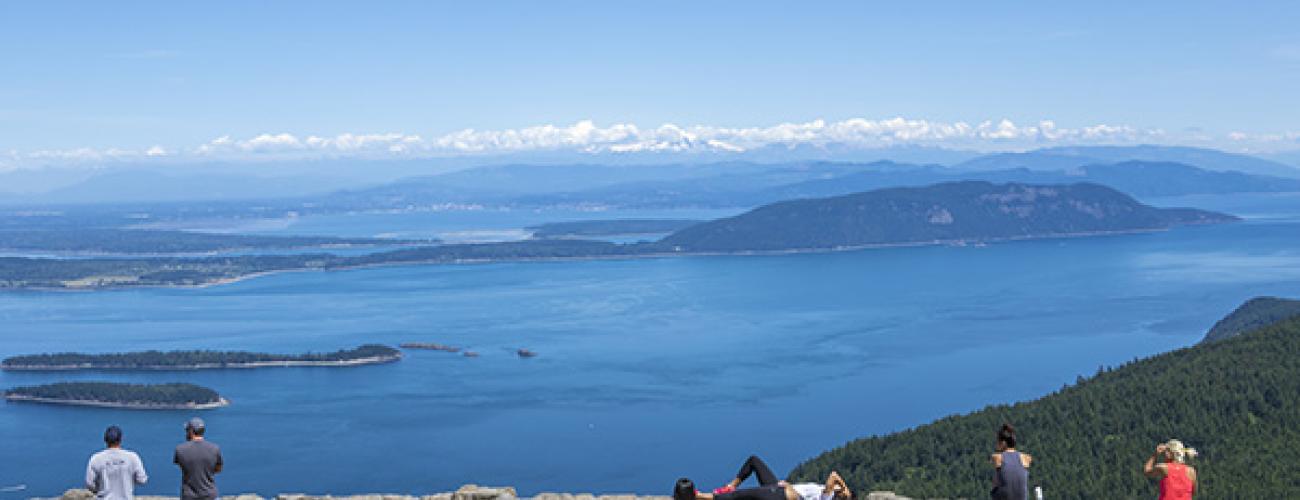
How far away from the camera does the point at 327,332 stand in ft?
352

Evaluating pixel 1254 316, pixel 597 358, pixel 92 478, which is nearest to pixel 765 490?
pixel 92 478

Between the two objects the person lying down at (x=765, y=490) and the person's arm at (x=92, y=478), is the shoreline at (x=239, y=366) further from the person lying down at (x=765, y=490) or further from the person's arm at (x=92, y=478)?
the person lying down at (x=765, y=490)

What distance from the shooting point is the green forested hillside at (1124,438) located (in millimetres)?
33906

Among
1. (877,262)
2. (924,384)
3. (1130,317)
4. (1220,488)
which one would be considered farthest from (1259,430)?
(877,262)

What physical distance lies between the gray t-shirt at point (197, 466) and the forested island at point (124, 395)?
69861mm

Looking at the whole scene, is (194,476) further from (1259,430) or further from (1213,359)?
(1213,359)

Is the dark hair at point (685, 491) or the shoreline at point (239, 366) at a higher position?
the dark hair at point (685, 491)

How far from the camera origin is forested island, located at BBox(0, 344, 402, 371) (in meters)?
91.2

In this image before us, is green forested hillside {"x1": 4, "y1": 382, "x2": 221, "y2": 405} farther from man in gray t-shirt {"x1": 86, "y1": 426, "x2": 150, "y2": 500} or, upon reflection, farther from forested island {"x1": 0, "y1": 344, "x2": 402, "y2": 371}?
man in gray t-shirt {"x1": 86, "y1": 426, "x2": 150, "y2": 500}

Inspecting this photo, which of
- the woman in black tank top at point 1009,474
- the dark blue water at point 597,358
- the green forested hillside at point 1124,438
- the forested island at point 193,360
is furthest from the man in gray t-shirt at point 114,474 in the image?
the forested island at point 193,360

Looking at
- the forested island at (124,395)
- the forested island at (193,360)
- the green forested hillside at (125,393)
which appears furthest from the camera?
the forested island at (193,360)

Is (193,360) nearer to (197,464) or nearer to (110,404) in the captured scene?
(110,404)

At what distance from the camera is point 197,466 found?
10.5m

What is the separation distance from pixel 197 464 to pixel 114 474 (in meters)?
0.68
